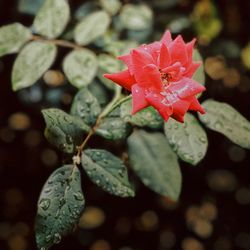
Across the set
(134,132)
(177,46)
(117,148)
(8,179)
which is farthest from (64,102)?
(177,46)

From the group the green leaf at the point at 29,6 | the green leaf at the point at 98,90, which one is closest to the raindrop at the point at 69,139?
the green leaf at the point at 98,90

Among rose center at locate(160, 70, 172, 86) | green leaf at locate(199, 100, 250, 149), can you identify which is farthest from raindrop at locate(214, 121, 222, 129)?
rose center at locate(160, 70, 172, 86)

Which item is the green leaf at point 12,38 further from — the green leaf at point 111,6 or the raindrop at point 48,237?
the raindrop at point 48,237

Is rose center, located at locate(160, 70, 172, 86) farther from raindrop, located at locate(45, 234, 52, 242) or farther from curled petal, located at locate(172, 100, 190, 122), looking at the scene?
raindrop, located at locate(45, 234, 52, 242)

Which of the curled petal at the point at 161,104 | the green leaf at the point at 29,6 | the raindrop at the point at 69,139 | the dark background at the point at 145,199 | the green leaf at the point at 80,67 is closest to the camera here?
the curled petal at the point at 161,104

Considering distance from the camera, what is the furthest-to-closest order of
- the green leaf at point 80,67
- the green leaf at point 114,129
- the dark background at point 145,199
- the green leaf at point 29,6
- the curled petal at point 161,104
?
the dark background at point 145,199, the green leaf at point 29,6, the green leaf at point 80,67, the green leaf at point 114,129, the curled petal at point 161,104

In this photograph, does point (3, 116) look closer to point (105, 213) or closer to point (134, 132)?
point (105, 213)

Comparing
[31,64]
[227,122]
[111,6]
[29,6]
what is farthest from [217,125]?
[29,6]
